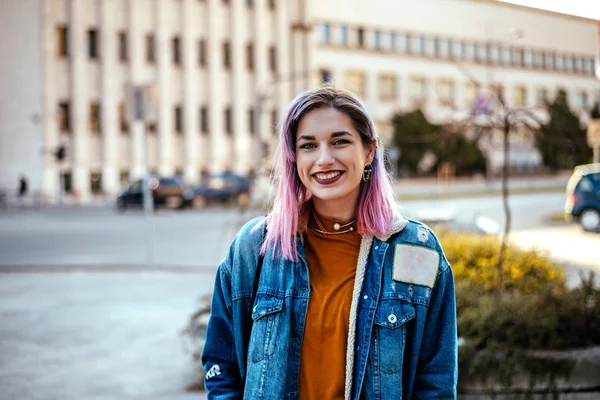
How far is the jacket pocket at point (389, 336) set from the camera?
8.13 ft

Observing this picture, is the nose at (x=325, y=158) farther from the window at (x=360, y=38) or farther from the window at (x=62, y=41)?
the window at (x=360, y=38)

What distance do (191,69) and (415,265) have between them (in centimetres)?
5334

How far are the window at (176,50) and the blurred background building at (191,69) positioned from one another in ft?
0.23

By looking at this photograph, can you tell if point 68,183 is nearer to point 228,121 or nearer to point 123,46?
point 123,46

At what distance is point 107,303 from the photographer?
10484 millimetres

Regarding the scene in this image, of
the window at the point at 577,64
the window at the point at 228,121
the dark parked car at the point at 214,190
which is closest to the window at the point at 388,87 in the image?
the window at the point at 228,121

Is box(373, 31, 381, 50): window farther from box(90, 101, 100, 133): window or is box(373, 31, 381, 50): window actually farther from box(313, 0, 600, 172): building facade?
box(90, 101, 100, 133): window

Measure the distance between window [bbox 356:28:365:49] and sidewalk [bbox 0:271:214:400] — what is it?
56155 mm

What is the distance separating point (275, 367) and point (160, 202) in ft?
118

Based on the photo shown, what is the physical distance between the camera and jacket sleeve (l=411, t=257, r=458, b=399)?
256 cm

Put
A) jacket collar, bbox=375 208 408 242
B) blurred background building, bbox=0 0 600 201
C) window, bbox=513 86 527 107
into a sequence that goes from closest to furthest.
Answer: jacket collar, bbox=375 208 408 242
blurred background building, bbox=0 0 600 201
window, bbox=513 86 527 107

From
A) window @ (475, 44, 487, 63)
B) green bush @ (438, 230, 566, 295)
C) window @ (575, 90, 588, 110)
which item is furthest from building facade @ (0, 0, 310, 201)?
window @ (575, 90, 588, 110)

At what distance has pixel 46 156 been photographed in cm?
4812

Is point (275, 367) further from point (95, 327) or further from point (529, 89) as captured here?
point (529, 89)
